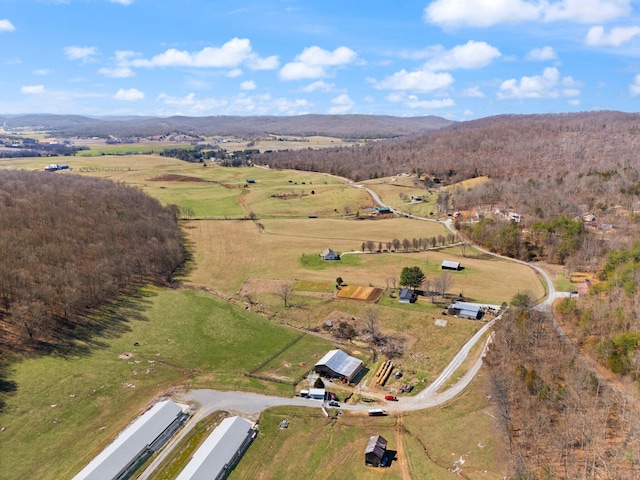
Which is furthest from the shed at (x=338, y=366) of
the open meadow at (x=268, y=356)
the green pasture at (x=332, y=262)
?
the green pasture at (x=332, y=262)

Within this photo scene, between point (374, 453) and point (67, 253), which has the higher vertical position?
point (67, 253)

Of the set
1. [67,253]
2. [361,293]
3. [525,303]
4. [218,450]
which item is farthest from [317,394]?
[67,253]

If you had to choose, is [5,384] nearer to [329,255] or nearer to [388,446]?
[388,446]

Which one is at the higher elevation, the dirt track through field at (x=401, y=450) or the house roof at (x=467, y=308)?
the house roof at (x=467, y=308)

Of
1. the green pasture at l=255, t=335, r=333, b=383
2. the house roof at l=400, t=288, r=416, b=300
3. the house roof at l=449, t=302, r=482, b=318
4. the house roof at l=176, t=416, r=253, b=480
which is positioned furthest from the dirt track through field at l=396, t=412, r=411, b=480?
the house roof at l=400, t=288, r=416, b=300

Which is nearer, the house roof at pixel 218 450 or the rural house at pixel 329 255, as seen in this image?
the house roof at pixel 218 450

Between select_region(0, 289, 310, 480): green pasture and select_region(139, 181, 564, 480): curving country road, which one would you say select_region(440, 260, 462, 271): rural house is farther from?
select_region(0, 289, 310, 480): green pasture

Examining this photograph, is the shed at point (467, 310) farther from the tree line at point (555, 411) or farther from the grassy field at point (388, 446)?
the grassy field at point (388, 446)
